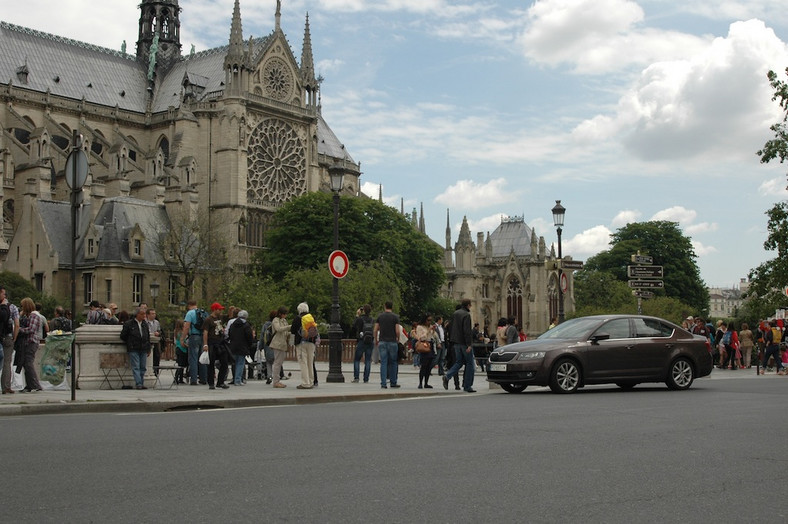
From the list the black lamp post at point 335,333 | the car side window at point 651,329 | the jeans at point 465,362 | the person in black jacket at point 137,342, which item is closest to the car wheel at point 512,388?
the jeans at point 465,362

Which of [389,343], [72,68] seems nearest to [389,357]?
[389,343]

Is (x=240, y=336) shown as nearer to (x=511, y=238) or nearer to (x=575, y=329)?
(x=575, y=329)

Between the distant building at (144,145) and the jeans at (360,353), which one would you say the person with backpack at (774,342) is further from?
the distant building at (144,145)

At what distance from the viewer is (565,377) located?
59.7ft

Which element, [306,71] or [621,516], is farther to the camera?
[306,71]

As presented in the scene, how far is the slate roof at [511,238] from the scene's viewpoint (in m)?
100

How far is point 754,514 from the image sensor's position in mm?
6684

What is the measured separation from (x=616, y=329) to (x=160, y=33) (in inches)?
3070

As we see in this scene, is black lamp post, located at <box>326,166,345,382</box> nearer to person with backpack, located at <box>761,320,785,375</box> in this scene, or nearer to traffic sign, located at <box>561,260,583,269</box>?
traffic sign, located at <box>561,260,583,269</box>

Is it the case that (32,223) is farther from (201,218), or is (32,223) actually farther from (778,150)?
(778,150)

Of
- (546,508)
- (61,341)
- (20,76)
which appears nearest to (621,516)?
(546,508)

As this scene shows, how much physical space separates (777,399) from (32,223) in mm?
53457

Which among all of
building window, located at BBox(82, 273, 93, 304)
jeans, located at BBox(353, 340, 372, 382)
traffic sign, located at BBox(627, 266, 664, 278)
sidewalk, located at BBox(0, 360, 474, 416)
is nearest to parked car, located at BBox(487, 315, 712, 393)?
sidewalk, located at BBox(0, 360, 474, 416)

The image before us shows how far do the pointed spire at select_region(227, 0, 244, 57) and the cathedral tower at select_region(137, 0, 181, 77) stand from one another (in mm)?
11856
